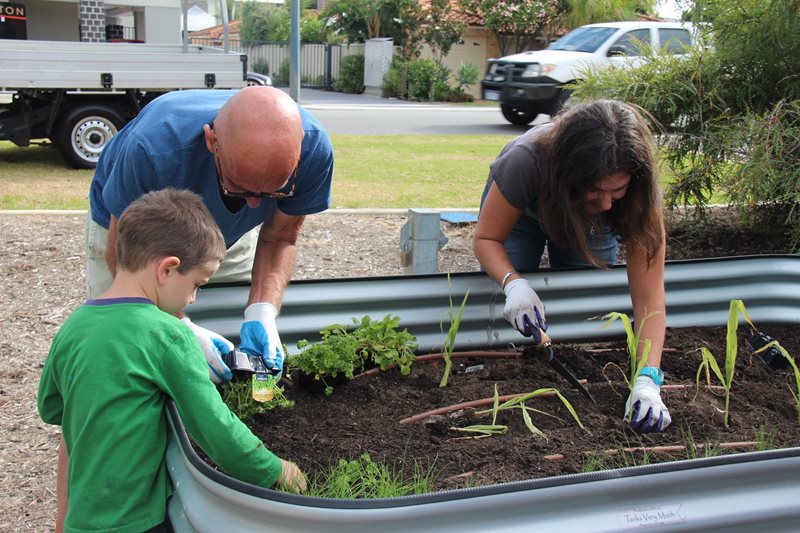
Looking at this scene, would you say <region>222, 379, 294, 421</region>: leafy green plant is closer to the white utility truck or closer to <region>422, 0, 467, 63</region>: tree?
the white utility truck

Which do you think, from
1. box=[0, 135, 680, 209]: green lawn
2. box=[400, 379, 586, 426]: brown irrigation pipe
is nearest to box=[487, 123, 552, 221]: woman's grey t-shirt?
box=[400, 379, 586, 426]: brown irrigation pipe

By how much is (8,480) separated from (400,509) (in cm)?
209

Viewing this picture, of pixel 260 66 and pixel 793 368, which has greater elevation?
pixel 260 66

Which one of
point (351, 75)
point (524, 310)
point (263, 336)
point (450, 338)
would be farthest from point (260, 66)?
point (263, 336)

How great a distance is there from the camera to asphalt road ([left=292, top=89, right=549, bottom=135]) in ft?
47.6

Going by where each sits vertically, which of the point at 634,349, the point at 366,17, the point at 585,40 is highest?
the point at 366,17

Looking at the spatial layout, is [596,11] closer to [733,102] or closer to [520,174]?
[733,102]

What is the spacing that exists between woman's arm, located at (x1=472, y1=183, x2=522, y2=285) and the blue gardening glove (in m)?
0.86

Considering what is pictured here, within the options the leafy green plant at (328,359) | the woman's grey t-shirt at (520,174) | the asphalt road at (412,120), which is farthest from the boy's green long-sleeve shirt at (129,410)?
the asphalt road at (412,120)

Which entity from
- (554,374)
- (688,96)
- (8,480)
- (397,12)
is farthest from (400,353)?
(397,12)

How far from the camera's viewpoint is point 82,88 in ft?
29.7

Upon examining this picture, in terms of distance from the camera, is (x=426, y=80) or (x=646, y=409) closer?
(x=646, y=409)

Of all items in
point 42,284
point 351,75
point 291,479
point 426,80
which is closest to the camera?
point 291,479

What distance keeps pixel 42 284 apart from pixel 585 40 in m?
11.6
